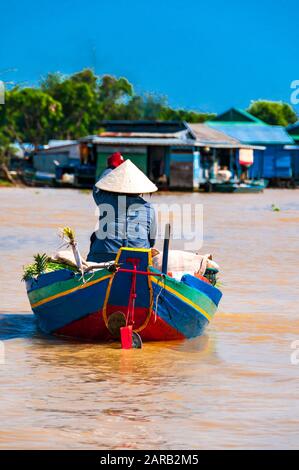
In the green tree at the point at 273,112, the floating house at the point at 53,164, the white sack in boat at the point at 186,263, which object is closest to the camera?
the white sack in boat at the point at 186,263

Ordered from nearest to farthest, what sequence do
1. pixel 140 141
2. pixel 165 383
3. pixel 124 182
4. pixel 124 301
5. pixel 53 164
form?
pixel 165 383
pixel 124 301
pixel 124 182
pixel 140 141
pixel 53 164

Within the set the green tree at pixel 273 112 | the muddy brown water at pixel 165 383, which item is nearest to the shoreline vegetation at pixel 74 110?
the green tree at pixel 273 112

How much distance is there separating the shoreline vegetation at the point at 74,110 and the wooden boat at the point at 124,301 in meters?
36.8

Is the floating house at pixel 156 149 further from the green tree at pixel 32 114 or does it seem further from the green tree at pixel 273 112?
the green tree at pixel 273 112

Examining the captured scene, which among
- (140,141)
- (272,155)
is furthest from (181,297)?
(272,155)

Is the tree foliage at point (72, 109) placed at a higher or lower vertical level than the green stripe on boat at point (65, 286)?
higher

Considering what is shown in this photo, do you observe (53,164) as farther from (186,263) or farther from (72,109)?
(186,263)

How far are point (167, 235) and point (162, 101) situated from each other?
2756 inches

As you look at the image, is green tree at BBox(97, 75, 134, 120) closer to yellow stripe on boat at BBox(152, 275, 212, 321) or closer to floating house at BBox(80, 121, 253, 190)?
floating house at BBox(80, 121, 253, 190)

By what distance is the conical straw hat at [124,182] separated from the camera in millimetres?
8219

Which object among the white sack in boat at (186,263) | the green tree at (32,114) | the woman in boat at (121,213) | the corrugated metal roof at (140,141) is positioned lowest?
the white sack in boat at (186,263)

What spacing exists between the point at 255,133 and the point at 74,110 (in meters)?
14.3

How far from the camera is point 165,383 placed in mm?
6984
